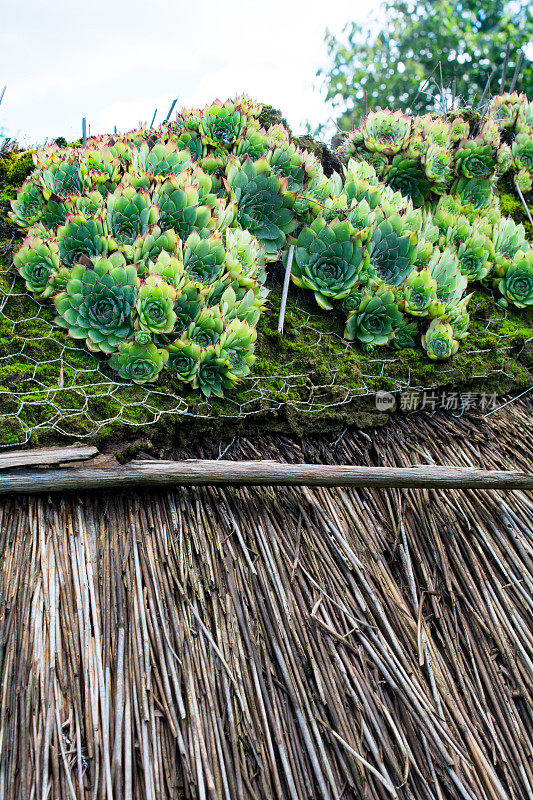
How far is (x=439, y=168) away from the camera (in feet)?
6.73

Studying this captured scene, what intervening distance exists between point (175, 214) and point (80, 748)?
125 cm

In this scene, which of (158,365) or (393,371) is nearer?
(158,365)

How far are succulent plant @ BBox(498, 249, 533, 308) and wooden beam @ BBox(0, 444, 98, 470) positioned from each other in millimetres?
1439

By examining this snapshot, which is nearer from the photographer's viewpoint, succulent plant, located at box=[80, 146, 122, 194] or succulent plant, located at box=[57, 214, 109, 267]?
succulent plant, located at box=[57, 214, 109, 267]

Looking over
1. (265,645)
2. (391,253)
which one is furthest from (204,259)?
(265,645)

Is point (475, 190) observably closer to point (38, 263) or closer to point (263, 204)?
point (263, 204)

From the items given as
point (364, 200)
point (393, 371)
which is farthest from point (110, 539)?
point (364, 200)

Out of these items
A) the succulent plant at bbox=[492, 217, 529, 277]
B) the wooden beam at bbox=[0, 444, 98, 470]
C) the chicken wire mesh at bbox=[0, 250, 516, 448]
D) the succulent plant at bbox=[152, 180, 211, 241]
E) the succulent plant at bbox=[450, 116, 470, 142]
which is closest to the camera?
the wooden beam at bbox=[0, 444, 98, 470]

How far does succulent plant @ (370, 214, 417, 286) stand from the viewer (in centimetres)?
166

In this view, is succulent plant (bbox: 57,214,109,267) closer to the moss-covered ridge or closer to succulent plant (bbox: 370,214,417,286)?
the moss-covered ridge

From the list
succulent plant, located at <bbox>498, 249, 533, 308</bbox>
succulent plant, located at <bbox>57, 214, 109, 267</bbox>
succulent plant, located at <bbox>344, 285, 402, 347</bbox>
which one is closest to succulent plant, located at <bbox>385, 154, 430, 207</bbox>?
succulent plant, located at <bbox>498, 249, 533, 308</bbox>

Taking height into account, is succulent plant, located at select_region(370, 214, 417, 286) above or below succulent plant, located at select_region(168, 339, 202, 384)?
above

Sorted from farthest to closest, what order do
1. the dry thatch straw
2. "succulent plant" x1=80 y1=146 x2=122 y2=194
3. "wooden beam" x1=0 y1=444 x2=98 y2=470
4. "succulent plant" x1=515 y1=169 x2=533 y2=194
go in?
"succulent plant" x1=515 y1=169 x2=533 y2=194 < "succulent plant" x1=80 y1=146 x2=122 y2=194 < "wooden beam" x1=0 y1=444 x2=98 y2=470 < the dry thatch straw

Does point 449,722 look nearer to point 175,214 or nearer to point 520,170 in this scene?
point 175,214
